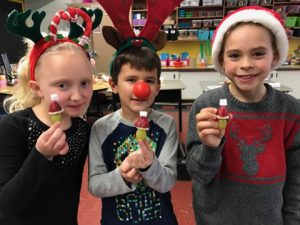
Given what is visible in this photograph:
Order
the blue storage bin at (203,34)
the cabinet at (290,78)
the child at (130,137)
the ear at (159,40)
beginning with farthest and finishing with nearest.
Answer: the blue storage bin at (203,34) < the cabinet at (290,78) < the ear at (159,40) < the child at (130,137)

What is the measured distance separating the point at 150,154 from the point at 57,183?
392 millimetres

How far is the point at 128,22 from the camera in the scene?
3.51ft

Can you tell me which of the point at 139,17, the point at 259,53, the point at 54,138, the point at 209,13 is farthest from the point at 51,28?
the point at 209,13

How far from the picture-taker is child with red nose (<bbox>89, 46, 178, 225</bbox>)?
3.24ft

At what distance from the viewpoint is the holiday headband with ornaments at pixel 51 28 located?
94 centimetres

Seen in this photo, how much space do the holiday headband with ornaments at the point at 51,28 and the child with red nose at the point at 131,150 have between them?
17cm

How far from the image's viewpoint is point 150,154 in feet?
2.82

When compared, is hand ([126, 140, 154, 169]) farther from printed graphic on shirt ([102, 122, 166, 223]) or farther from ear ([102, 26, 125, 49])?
ear ([102, 26, 125, 49])

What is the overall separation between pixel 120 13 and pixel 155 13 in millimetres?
136

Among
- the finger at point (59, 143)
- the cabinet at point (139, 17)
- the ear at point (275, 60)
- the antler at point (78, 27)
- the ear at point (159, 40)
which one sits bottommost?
the finger at point (59, 143)

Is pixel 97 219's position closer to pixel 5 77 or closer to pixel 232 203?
pixel 232 203

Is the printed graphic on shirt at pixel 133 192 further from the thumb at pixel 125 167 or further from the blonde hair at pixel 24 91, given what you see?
the blonde hair at pixel 24 91

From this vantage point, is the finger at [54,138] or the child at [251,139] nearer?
the finger at [54,138]

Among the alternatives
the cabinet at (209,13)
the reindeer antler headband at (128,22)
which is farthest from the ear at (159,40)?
the cabinet at (209,13)
